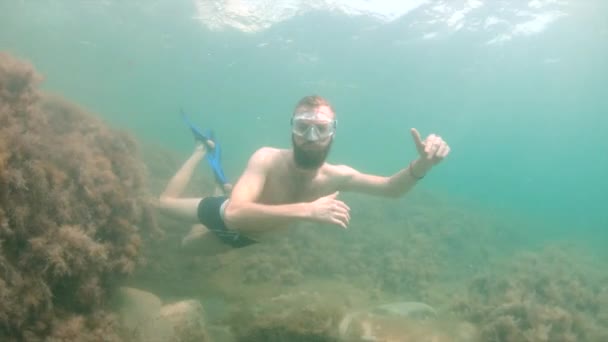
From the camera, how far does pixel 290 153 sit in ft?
19.6

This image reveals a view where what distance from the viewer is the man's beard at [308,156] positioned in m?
5.45

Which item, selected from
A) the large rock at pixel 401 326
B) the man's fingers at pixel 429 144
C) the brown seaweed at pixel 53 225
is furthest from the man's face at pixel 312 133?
the brown seaweed at pixel 53 225

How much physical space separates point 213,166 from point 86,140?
11.6ft

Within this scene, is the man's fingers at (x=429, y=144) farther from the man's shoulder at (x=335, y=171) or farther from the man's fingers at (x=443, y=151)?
the man's shoulder at (x=335, y=171)

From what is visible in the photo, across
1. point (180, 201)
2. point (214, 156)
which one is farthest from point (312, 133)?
point (214, 156)

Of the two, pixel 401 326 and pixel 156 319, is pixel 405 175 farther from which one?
pixel 156 319

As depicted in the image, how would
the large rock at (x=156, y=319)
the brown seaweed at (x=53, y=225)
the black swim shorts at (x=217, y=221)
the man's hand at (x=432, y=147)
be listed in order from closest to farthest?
the brown seaweed at (x=53, y=225) → the large rock at (x=156, y=319) → the man's hand at (x=432, y=147) → the black swim shorts at (x=217, y=221)

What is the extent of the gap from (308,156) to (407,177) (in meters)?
1.70

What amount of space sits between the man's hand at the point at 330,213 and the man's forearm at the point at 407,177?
201 centimetres

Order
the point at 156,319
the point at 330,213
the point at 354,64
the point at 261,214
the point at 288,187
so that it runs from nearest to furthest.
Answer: the point at 330,213 → the point at 261,214 → the point at 156,319 → the point at 288,187 → the point at 354,64

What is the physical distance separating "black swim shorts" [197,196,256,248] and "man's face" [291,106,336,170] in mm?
1867

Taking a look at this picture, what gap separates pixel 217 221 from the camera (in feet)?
21.3

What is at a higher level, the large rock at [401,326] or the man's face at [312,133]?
the man's face at [312,133]

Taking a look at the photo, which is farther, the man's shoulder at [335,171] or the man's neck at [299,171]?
the man's shoulder at [335,171]
